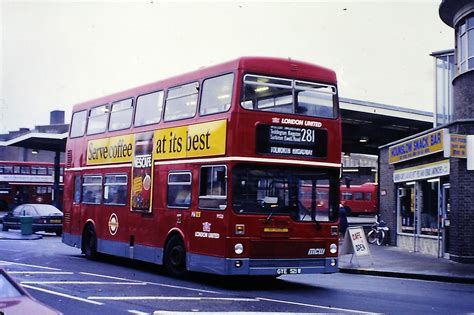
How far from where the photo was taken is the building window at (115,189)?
18.0 meters

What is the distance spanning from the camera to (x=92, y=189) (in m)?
20.0

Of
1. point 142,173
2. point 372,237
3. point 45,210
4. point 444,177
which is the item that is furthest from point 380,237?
point 45,210

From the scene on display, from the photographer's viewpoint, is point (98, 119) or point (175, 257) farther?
point (98, 119)

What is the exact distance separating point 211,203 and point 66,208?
9.38 meters

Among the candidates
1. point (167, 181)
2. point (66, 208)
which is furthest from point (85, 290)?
point (66, 208)

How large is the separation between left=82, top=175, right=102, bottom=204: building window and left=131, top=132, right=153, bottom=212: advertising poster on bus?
2.42 metres

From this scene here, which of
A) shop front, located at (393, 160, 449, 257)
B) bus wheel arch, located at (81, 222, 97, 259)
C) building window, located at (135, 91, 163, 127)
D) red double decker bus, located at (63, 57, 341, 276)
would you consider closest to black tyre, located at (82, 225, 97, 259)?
bus wheel arch, located at (81, 222, 97, 259)

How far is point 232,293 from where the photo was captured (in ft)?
42.9

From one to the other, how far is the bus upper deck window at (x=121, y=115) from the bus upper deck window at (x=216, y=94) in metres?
3.86

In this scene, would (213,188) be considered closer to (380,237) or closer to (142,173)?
(142,173)

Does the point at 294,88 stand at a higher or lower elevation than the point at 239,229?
higher

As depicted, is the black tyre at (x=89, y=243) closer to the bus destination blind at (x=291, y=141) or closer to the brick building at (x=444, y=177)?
the bus destination blind at (x=291, y=141)

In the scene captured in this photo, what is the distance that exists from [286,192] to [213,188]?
150 cm

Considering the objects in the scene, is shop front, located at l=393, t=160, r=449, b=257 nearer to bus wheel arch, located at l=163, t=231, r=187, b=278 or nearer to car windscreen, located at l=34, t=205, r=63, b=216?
bus wheel arch, located at l=163, t=231, r=187, b=278
